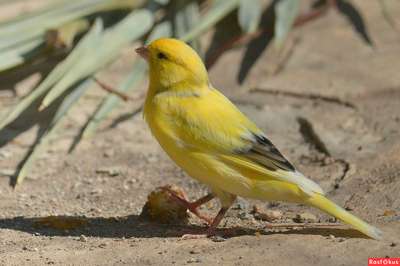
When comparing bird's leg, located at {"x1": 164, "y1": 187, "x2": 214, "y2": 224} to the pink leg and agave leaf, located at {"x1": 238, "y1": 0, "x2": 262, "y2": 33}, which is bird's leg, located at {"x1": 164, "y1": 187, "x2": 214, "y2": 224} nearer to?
the pink leg

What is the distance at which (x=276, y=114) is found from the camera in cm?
632

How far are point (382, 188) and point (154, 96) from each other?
1375mm

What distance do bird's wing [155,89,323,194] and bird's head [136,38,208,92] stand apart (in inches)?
6.9

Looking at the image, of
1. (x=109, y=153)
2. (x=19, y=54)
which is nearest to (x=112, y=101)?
(x=109, y=153)

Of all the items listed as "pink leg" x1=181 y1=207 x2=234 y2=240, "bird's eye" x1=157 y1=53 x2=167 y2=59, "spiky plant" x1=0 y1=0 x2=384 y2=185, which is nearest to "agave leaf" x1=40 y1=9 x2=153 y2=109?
"spiky plant" x1=0 y1=0 x2=384 y2=185

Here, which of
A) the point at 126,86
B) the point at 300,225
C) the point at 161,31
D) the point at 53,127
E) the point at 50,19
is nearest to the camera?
the point at 300,225

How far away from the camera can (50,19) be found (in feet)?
21.8

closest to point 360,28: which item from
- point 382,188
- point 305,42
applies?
point 305,42

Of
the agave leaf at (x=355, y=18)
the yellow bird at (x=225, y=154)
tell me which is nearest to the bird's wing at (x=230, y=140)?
the yellow bird at (x=225, y=154)

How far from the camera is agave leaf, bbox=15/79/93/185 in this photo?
5438 mm

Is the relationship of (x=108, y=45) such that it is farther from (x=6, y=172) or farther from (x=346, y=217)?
(x=346, y=217)

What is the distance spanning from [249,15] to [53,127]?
190 centimetres

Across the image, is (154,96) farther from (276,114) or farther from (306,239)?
(276,114)

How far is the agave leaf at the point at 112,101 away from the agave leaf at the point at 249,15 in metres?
0.90
